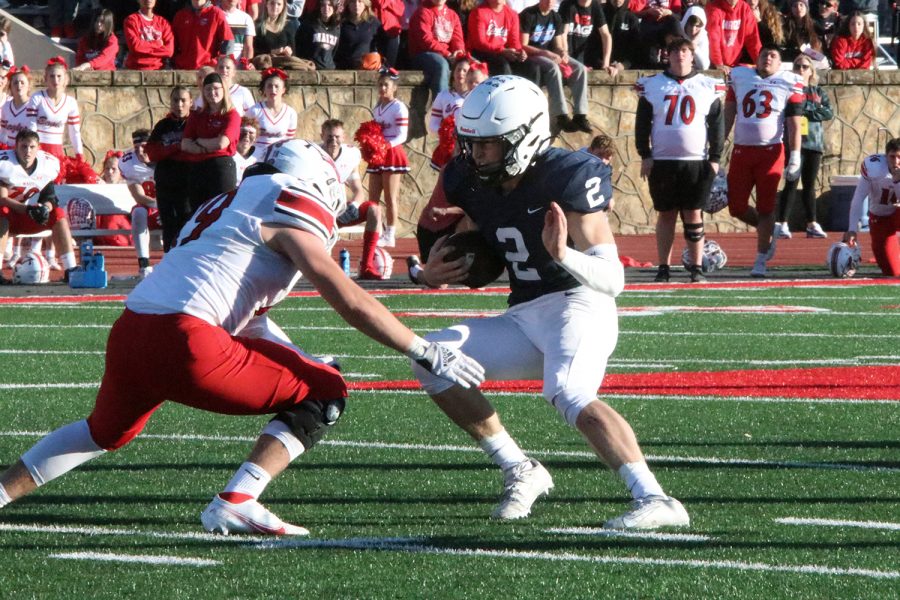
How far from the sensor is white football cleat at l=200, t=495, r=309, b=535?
4891mm

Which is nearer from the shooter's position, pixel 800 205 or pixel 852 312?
pixel 852 312

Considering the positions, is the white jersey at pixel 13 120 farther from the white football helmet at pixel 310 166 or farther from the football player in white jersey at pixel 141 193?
the white football helmet at pixel 310 166

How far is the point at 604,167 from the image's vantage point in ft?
17.5

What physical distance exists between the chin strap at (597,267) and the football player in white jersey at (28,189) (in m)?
9.55

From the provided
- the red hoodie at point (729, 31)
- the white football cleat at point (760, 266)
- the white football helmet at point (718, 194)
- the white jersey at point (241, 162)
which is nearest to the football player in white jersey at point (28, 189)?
the white jersey at point (241, 162)

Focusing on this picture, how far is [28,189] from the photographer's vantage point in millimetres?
14266

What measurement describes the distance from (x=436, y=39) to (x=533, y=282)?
1338cm

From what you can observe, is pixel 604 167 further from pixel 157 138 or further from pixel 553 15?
pixel 553 15

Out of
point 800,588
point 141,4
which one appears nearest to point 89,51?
point 141,4

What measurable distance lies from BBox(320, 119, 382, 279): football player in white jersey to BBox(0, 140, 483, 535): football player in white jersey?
8.82 meters

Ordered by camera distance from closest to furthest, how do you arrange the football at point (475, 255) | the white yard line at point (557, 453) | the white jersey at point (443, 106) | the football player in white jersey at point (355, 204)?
the football at point (475, 255) < the white yard line at point (557, 453) < the football player in white jersey at point (355, 204) < the white jersey at point (443, 106)

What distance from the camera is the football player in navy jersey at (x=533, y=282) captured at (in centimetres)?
509

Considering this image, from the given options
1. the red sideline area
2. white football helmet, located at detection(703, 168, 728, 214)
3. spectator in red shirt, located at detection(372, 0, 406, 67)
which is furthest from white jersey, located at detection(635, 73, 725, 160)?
spectator in red shirt, located at detection(372, 0, 406, 67)

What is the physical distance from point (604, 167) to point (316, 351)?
4.64 m
